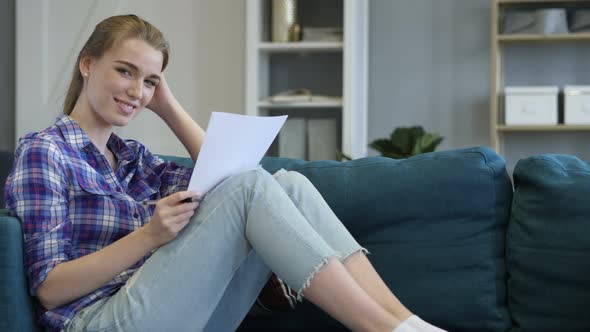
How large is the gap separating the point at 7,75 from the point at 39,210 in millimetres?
2901

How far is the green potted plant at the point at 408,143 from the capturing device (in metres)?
3.74

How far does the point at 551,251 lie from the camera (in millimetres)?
1914

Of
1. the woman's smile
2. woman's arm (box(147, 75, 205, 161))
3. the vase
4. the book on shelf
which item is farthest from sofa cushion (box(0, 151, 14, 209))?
the woman's smile

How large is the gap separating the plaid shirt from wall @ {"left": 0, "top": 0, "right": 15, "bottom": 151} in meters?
2.50

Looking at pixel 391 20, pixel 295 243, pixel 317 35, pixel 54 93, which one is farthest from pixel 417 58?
pixel 295 243

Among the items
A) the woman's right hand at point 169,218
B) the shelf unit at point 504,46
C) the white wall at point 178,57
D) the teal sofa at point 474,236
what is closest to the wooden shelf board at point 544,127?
the shelf unit at point 504,46

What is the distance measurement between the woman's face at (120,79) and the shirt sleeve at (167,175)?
0.71 feet

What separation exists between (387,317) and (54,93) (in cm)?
300

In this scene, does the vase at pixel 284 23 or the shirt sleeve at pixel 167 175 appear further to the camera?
the vase at pixel 284 23

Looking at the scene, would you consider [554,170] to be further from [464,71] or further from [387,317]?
[464,71]

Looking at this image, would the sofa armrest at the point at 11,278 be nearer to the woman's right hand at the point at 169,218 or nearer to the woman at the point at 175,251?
the woman at the point at 175,251

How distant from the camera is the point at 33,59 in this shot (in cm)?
416

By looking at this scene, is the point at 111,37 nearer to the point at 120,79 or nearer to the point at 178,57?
the point at 120,79

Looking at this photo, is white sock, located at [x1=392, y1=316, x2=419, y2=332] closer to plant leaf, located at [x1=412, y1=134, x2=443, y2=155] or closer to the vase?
plant leaf, located at [x1=412, y1=134, x2=443, y2=155]
